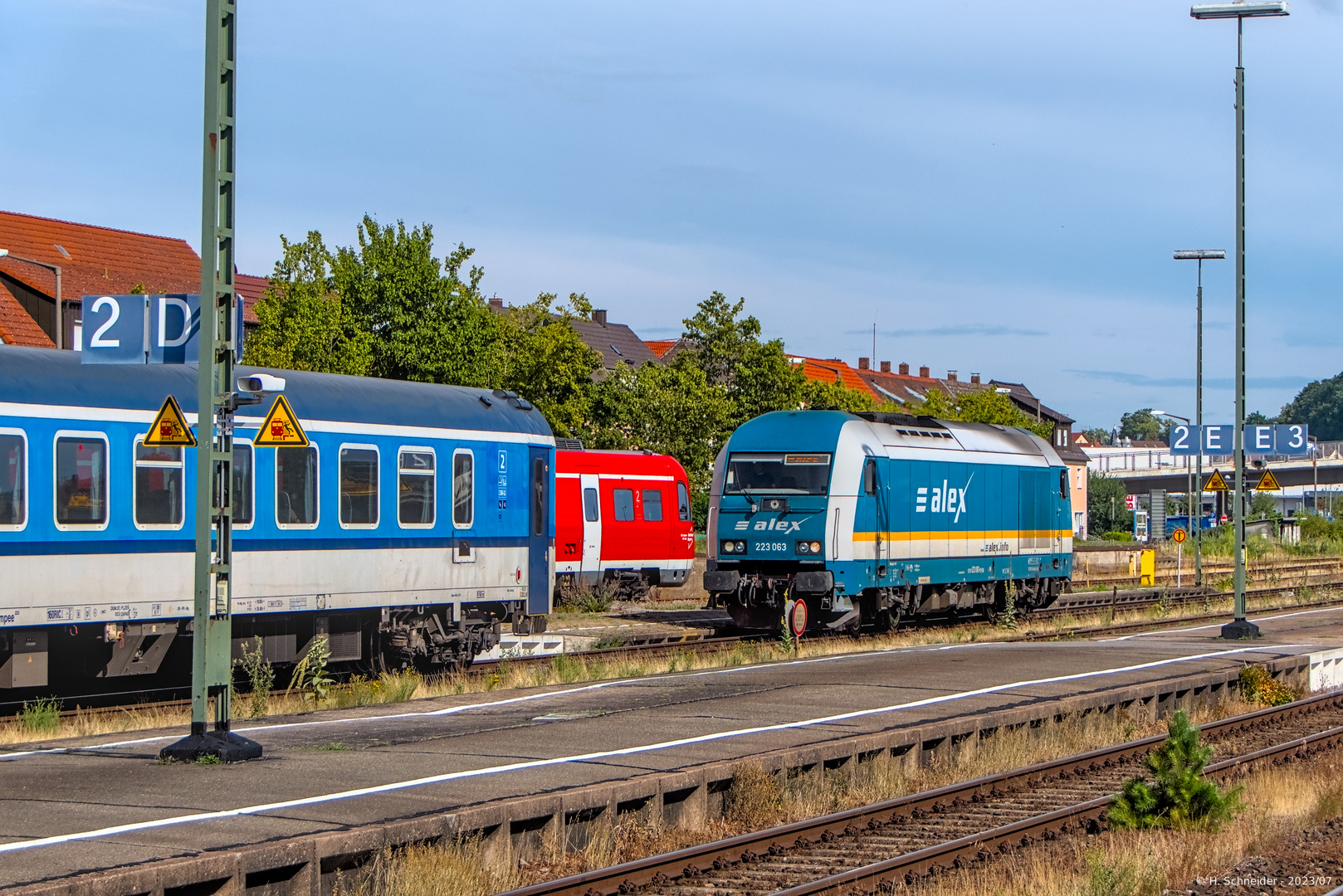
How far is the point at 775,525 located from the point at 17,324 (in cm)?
2865

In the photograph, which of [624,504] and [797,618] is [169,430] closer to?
[797,618]

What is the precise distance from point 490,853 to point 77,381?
8.33m

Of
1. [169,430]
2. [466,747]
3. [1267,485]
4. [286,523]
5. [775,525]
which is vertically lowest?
[466,747]

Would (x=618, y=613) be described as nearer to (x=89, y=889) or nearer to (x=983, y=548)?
(x=983, y=548)

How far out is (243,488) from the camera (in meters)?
16.1

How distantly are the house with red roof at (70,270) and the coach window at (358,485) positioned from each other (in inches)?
1079

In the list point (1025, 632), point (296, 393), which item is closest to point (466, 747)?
point (296, 393)

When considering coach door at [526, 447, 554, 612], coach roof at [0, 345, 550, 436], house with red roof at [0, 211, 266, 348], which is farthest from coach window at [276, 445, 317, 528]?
house with red roof at [0, 211, 266, 348]

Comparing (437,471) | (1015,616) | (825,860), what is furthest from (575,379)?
(825,860)

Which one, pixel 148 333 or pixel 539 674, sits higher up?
pixel 148 333

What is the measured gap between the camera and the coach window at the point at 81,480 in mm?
14391

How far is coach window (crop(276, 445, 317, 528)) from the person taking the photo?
16453 mm

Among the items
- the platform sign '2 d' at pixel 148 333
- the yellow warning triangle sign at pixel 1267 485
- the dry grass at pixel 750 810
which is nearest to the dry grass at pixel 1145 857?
the dry grass at pixel 750 810

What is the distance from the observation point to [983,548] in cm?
2798
